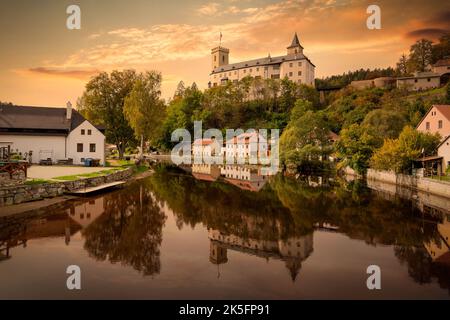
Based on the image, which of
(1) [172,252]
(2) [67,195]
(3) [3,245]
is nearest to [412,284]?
(1) [172,252]

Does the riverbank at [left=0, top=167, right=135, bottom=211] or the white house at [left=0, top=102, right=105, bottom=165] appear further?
the white house at [left=0, top=102, right=105, bottom=165]

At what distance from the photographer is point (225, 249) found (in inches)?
459

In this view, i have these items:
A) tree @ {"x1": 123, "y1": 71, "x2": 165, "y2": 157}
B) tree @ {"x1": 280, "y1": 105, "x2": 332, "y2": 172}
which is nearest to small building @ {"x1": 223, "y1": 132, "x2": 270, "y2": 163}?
tree @ {"x1": 280, "y1": 105, "x2": 332, "y2": 172}

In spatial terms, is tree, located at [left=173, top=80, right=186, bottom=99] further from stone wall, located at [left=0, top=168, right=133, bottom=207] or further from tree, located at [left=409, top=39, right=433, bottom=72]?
stone wall, located at [left=0, top=168, right=133, bottom=207]

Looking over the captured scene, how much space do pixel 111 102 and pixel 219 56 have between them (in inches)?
3324

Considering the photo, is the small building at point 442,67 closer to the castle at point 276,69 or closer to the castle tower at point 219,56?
the castle at point 276,69

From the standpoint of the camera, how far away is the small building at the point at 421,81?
2655 inches

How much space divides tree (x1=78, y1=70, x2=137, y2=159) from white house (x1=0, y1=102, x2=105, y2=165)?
22.5 feet

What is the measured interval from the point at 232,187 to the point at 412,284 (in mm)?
18716

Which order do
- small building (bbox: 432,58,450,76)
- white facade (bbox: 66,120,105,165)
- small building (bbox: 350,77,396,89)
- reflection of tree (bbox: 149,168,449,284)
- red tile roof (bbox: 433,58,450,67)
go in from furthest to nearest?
1. small building (bbox: 350,77,396,89)
2. red tile roof (bbox: 433,58,450,67)
3. small building (bbox: 432,58,450,76)
4. white facade (bbox: 66,120,105,165)
5. reflection of tree (bbox: 149,168,449,284)

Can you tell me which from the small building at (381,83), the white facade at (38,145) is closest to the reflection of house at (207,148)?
the small building at (381,83)

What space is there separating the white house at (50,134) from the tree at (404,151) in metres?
25.3

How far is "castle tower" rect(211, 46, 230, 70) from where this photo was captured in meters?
121
